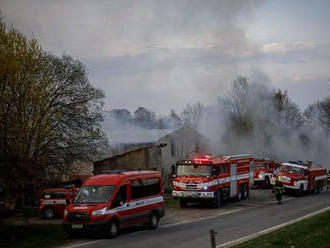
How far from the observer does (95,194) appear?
61.7ft

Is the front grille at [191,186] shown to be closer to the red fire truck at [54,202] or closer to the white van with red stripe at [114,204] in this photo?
the red fire truck at [54,202]

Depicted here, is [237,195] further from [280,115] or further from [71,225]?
[280,115]

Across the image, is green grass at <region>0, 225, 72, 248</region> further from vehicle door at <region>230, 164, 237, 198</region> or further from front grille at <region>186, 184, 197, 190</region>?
vehicle door at <region>230, 164, 237, 198</region>

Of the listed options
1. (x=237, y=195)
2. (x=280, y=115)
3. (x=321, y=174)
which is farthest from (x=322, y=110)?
(x=237, y=195)

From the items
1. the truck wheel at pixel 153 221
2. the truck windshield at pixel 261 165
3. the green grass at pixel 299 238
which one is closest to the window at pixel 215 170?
the truck wheel at pixel 153 221

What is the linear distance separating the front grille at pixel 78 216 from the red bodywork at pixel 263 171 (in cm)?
2634

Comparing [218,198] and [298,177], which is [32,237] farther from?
[298,177]

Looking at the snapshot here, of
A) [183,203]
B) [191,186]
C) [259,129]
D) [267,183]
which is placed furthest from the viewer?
[259,129]

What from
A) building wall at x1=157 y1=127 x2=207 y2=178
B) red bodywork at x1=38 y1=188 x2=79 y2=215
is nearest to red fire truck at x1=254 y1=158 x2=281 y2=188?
building wall at x1=157 y1=127 x2=207 y2=178

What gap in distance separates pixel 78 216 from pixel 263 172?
26814mm

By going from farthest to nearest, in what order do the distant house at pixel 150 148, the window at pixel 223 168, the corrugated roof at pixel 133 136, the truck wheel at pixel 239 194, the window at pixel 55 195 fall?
the corrugated roof at pixel 133 136, the distant house at pixel 150 148, the truck wheel at pixel 239 194, the window at pixel 223 168, the window at pixel 55 195

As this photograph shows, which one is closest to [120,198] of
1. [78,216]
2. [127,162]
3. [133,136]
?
[78,216]

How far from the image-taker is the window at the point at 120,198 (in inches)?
730

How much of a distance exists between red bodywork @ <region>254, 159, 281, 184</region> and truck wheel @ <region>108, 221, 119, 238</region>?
25181 mm
